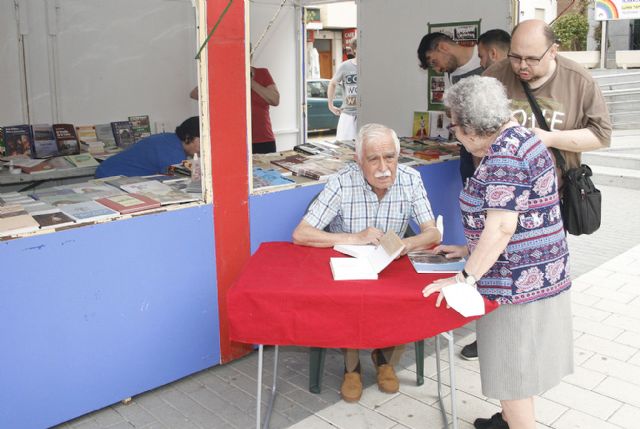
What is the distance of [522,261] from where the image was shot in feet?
7.02

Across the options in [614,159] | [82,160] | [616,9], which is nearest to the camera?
[82,160]

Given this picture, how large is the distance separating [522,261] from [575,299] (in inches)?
97.0

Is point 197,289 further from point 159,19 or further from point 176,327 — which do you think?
point 159,19

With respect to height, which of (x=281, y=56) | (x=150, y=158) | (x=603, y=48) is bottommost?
(x=150, y=158)

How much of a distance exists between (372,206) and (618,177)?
6554 millimetres

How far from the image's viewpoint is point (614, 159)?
29.6 feet

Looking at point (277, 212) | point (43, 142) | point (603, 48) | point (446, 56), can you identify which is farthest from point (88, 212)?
point (603, 48)

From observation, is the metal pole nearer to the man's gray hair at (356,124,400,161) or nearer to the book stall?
the book stall

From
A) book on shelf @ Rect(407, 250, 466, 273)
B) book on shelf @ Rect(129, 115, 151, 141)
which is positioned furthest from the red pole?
book on shelf @ Rect(129, 115, 151, 141)

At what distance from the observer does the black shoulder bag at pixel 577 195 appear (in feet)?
9.67

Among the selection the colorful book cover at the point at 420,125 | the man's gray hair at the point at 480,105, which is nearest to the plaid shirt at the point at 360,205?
the man's gray hair at the point at 480,105

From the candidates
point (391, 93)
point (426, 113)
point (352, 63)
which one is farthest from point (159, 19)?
point (426, 113)

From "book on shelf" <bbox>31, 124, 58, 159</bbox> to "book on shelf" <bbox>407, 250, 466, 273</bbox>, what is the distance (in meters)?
3.74

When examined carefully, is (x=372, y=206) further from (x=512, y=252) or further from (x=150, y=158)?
(x=150, y=158)
